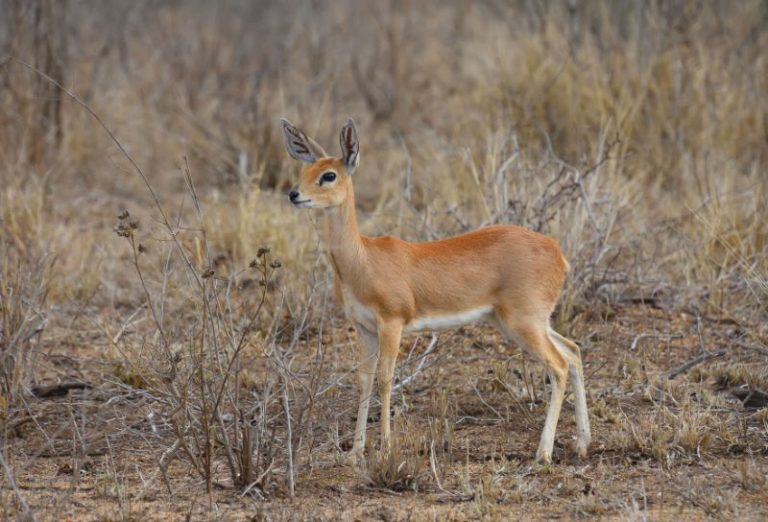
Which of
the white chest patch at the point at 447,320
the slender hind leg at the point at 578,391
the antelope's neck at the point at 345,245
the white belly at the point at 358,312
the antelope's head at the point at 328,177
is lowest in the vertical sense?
the slender hind leg at the point at 578,391

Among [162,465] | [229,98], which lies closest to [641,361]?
[162,465]

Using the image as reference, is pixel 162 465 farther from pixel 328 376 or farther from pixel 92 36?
pixel 92 36

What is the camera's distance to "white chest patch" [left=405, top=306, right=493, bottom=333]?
210 inches

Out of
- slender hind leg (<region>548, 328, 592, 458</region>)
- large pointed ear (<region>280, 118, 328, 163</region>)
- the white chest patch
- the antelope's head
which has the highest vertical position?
large pointed ear (<region>280, 118, 328, 163</region>)

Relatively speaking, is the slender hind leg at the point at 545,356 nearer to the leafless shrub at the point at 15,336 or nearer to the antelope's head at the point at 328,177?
the antelope's head at the point at 328,177

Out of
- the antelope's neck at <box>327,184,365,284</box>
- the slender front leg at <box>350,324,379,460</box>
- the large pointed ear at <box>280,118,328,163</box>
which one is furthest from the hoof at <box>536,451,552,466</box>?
the large pointed ear at <box>280,118,328,163</box>

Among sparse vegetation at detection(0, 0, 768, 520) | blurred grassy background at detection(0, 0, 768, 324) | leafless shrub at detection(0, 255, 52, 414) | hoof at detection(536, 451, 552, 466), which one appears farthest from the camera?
blurred grassy background at detection(0, 0, 768, 324)

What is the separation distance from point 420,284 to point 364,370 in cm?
47

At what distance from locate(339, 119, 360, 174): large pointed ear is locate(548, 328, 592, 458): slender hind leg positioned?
116 centimetres

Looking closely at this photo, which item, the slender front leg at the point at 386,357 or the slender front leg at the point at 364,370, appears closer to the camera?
the slender front leg at the point at 386,357

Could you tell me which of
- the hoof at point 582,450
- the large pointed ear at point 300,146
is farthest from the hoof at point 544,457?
the large pointed ear at point 300,146

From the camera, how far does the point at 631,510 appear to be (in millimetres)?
4586

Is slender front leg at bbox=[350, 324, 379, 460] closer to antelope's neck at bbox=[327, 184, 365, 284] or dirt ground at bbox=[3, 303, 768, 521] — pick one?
dirt ground at bbox=[3, 303, 768, 521]

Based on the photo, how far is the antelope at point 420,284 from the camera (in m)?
5.24
